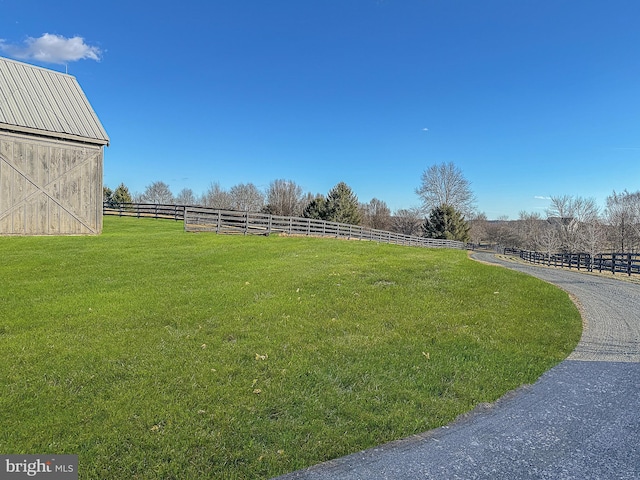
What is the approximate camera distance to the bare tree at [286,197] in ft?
186

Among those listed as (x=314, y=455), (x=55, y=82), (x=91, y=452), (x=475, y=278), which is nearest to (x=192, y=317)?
(x=91, y=452)

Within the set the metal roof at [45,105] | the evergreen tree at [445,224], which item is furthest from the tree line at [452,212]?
the metal roof at [45,105]

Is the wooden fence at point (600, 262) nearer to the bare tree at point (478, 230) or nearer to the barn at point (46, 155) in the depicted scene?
the barn at point (46, 155)

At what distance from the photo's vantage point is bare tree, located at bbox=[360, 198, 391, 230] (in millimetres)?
69000

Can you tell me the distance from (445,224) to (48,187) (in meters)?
43.3

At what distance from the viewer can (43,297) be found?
720cm

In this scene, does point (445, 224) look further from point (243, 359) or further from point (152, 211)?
point (243, 359)

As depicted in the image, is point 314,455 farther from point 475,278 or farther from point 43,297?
point 475,278

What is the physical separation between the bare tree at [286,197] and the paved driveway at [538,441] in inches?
2026

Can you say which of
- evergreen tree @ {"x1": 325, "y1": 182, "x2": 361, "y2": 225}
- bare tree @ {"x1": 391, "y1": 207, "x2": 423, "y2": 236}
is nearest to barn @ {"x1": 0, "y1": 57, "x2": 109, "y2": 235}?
evergreen tree @ {"x1": 325, "y1": 182, "x2": 361, "y2": 225}

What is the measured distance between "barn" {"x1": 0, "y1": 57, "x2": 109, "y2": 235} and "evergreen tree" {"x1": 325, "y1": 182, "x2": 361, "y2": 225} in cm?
2971

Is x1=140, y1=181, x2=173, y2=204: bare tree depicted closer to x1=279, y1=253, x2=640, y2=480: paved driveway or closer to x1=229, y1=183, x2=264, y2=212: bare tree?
x1=229, y1=183, x2=264, y2=212: bare tree

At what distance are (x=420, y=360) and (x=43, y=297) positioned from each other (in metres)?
7.06

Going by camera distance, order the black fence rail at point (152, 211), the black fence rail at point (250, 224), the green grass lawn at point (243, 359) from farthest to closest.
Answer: the black fence rail at point (152, 211) → the black fence rail at point (250, 224) → the green grass lawn at point (243, 359)
